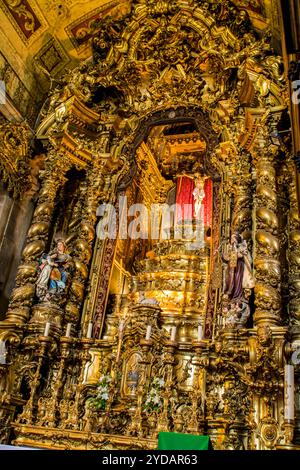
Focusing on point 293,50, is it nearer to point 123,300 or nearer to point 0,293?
point 123,300

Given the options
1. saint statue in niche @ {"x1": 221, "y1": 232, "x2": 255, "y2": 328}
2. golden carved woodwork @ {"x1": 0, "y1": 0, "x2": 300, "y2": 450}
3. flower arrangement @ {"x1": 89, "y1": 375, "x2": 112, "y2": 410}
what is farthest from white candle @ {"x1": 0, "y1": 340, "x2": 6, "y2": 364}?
saint statue in niche @ {"x1": 221, "y1": 232, "x2": 255, "y2": 328}

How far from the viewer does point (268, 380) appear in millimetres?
6609

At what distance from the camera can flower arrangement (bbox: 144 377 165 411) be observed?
6.84 m

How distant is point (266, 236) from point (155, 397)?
305cm

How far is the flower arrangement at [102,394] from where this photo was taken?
6.92 meters

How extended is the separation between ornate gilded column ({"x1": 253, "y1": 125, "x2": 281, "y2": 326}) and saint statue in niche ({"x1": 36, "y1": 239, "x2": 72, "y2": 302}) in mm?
3519

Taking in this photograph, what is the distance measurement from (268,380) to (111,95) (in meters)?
7.30

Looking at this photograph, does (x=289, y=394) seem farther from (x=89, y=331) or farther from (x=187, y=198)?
(x=187, y=198)

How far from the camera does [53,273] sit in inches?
345

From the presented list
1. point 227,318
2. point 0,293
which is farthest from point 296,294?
point 0,293

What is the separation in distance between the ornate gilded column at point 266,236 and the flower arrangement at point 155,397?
1725mm

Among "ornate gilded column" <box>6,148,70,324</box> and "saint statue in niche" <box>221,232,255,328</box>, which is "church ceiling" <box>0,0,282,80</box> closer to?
"ornate gilded column" <box>6,148,70,324</box>

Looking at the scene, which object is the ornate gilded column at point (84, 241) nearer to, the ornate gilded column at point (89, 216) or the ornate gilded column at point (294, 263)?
the ornate gilded column at point (89, 216)
